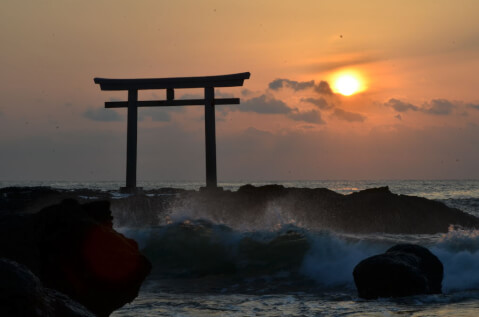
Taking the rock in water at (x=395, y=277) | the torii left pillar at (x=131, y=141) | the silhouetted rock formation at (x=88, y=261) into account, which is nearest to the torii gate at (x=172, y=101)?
the torii left pillar at (x=131, y=141)

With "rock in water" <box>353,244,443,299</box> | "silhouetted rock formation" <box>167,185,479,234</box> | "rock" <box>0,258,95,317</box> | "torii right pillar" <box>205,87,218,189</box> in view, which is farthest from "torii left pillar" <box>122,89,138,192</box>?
"rock" <box>0,258,95,317</box>

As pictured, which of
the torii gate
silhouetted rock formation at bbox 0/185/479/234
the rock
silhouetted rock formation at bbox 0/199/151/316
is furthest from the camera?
the torii gate

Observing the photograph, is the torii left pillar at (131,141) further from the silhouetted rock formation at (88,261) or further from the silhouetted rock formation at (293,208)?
the silhouetted rock formation at (88,261)

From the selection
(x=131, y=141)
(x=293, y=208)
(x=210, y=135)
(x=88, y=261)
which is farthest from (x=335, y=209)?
(x=88, y=261)

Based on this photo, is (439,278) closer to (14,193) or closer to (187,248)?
(187,248)

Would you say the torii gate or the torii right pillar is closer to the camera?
the torii gate

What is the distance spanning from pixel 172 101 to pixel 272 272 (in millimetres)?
10012

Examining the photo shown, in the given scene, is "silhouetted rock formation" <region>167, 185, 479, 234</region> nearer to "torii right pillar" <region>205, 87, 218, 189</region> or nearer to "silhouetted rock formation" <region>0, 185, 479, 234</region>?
"silhouetted rock formation" <region>0, 185, 479, 234</region>

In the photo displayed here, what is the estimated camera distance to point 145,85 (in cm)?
2023

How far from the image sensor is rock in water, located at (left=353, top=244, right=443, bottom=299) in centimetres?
846

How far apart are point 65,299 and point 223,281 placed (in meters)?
6.81

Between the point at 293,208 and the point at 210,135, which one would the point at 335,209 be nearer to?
the point at 293,208

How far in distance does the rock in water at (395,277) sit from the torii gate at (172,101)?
11.0 meters

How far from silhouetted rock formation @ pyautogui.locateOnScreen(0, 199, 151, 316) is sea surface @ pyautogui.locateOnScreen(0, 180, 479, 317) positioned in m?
1.75
